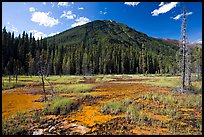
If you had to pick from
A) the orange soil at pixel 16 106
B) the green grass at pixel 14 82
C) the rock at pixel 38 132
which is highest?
the green grass at pixel 14 82

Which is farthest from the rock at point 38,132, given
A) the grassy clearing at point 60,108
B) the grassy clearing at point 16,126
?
the grassy clearing at point 60,108

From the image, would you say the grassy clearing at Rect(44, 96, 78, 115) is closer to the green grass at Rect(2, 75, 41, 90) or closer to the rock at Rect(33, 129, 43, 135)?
the rock at Rect(33, 129, 43, 135)

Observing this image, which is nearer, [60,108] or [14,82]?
[60,108]

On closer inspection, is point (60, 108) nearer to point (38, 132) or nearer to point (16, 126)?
point (16, 126)

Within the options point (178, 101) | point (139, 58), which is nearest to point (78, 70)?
point (139, 58)

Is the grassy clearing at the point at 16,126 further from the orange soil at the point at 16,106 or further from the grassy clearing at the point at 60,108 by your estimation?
the grassy clearing at the point at 60,108

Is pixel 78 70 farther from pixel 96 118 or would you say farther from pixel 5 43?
pixel 96 118

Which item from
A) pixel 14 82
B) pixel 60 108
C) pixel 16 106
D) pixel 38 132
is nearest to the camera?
pixel 38 132

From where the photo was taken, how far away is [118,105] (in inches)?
616

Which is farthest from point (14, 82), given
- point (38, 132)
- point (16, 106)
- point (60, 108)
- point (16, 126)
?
point (38, 132)

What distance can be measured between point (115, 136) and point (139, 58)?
93792 millimetres

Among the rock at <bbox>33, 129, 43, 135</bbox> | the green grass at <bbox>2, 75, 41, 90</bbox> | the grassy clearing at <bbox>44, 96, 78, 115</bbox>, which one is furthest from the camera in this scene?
the green grass at <bbox>2, 75, 41, 90</bbox>

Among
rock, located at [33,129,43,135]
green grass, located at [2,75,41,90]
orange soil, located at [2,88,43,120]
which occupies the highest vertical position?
green grass, located at [2,75,41,90]

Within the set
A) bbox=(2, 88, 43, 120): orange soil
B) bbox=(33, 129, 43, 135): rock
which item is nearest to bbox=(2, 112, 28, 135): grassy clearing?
bbox=(33, 129, 43, 135): rock
